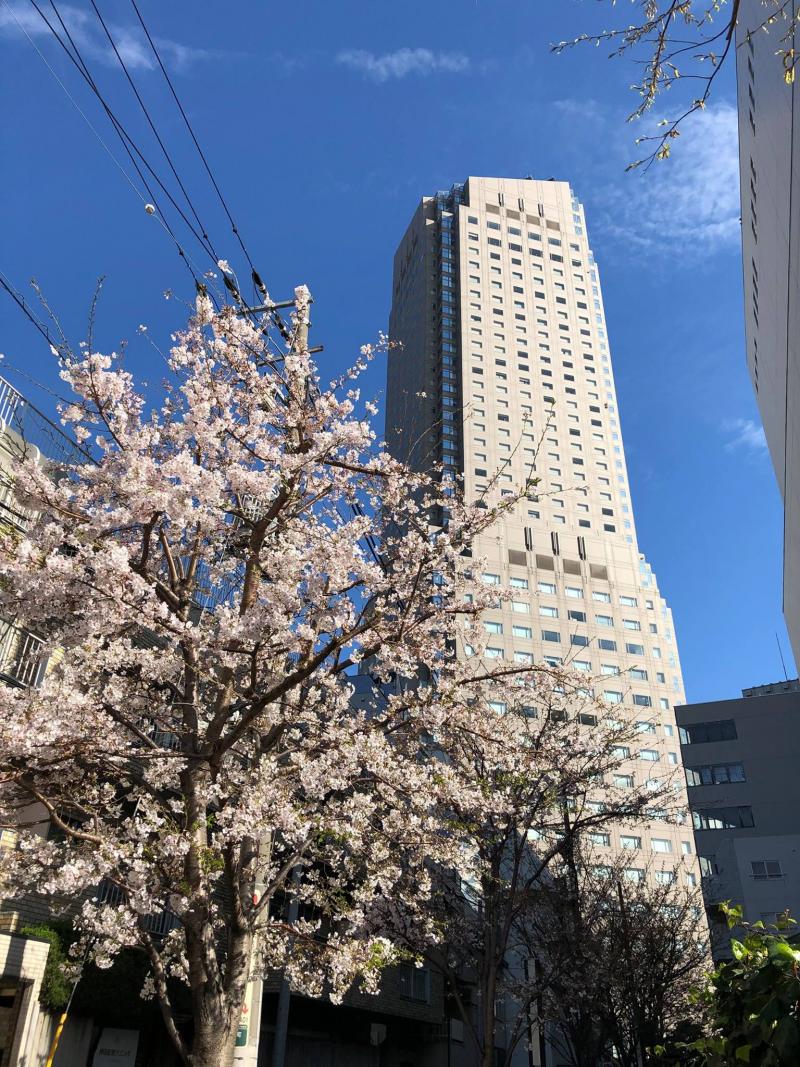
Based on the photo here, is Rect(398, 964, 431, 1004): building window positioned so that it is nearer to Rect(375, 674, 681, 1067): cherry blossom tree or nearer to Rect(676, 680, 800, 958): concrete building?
Rect(375, 674, 681, 1067): cherry blossom tree

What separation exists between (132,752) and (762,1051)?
20.3ft

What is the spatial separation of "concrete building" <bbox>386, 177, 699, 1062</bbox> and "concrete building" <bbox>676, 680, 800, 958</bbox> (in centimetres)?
1289

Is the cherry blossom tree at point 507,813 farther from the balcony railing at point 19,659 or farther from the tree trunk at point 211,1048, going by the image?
the balcony railing at point 19,659

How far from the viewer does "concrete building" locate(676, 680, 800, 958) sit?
45094 mm

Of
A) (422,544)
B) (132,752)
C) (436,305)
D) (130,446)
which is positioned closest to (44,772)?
(132,752)

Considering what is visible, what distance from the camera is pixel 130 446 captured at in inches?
343

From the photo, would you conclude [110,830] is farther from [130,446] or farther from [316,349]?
[316,349]

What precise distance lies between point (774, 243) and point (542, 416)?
238 ft

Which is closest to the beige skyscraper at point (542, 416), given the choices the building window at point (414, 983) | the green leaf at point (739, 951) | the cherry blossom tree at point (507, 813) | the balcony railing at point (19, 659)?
the building window at point (414, 983)

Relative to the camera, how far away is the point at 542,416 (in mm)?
101812

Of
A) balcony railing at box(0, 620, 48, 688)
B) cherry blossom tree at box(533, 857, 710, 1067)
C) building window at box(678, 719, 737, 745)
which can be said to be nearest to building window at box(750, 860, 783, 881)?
building window at box(678, 719, 737, 745)

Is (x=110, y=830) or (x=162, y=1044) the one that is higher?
(x=110, y=830)

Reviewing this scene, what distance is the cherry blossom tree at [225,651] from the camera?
7.82 metres

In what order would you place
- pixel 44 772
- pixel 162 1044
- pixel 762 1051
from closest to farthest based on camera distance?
pixel 762 1051 < pixel 44 772 < pixel 162 1044
